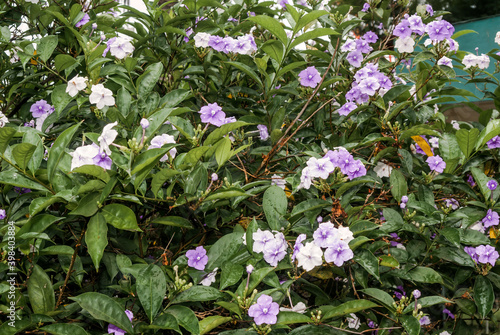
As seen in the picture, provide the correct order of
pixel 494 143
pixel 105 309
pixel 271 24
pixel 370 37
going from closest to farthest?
pixel 105 309 < pixel 271 24 < pixel 494 143 < pixel 370 37

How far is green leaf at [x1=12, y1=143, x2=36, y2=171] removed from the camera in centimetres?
107

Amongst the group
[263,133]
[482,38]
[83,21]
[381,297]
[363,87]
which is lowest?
[482,38]

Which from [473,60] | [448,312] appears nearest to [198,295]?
[448,312]

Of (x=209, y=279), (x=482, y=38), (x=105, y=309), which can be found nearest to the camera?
(x=105, y=309)

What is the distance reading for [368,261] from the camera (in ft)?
4.14

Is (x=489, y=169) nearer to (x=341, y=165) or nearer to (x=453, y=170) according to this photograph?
(x=453, y=170)

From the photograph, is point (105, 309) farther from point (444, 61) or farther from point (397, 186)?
point (444, 61)

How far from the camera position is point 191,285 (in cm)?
116

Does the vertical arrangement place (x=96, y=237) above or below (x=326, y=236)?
above

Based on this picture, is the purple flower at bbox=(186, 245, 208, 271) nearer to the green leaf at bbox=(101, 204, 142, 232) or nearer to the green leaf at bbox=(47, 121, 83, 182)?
→ the green leaf at bbox=(101, 204, 142, 232)

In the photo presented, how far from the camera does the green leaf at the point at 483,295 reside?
1.46 m

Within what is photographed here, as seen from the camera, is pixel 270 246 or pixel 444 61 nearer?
pixel 270 246

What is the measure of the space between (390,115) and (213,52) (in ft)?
2.51

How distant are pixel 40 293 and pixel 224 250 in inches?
20.2
